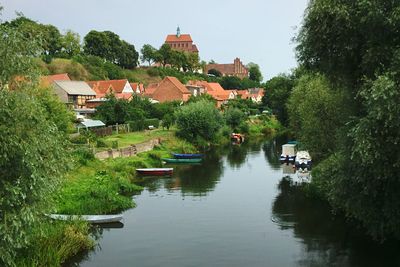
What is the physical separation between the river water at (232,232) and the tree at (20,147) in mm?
6908

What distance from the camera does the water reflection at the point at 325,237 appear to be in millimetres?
20509

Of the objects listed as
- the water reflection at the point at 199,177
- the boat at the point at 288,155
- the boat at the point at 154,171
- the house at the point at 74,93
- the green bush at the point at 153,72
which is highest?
the green bush at the point at 153,72

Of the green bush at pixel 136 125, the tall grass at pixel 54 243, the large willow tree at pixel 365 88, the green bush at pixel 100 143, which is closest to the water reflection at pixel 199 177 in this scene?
the green bush at pixel 100 143

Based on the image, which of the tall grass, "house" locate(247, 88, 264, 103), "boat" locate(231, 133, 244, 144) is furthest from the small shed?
"house" locate(247, 88, 264, 103)

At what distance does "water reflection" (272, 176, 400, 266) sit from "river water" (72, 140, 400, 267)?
41 millimetres

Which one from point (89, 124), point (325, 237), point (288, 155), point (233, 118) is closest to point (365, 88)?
point (325, 237)

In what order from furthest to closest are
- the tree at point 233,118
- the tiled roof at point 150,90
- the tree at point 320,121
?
1. the tiled roof at point 150,90
2. the tree at point 233,118
3. the tree at point 320,121

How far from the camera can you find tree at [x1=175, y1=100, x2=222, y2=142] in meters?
60.6

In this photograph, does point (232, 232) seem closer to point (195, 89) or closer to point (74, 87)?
point (74, 87)

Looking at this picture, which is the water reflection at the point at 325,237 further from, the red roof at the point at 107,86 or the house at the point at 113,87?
the red roof at the point at 107,86

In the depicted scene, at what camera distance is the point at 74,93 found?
79.2 metres

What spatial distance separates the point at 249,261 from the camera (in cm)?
2089

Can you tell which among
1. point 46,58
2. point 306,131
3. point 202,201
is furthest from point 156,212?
point 46,58

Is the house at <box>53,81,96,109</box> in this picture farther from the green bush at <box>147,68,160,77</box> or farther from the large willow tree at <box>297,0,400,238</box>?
the large willow tree at <box>297,0,400,238</box>
